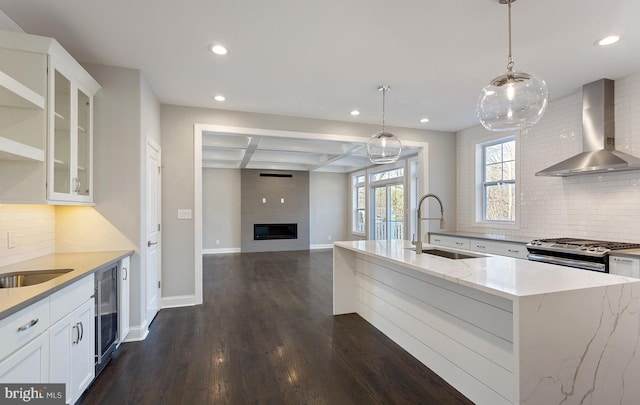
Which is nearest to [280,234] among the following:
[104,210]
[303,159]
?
[303,159]

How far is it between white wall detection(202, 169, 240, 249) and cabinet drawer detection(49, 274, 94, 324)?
6.63 meters

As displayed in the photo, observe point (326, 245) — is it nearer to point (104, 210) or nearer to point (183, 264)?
point (183, 264)

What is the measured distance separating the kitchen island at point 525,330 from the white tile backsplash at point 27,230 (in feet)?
9.45

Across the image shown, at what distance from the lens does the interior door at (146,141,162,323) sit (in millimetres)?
3297

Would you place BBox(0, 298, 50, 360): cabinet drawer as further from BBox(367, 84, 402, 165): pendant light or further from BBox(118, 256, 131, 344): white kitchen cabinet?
BBox(367, 84, 402, 165): pendant light

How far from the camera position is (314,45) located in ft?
8.68

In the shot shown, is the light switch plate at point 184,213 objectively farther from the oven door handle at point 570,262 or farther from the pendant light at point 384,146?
the oven door handle at point 570,262

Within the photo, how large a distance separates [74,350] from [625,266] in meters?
4.34

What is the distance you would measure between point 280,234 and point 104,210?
6367 mm

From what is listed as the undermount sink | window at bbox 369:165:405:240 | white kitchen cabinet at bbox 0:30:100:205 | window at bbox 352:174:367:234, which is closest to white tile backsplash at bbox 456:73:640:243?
the undermount sink

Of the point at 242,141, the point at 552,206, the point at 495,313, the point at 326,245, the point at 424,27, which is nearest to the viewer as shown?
the point at 495,313

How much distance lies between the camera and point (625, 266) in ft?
8.82

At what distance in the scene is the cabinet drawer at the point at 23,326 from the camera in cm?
127

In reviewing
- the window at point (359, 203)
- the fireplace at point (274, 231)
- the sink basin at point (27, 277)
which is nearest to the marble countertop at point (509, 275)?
the sink basin at point (27, 277)
